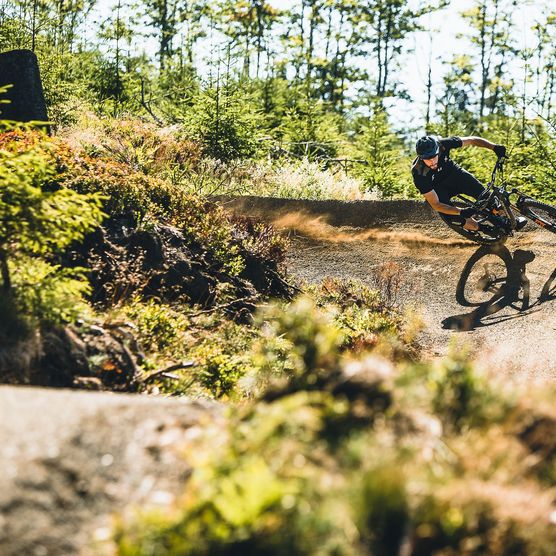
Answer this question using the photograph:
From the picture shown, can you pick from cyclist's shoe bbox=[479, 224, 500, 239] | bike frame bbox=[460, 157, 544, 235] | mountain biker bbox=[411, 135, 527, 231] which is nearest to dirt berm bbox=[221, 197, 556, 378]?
cyclist's shoe bbox=[479, 224, 500, 239]

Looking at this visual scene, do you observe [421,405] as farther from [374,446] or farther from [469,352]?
[469,352]

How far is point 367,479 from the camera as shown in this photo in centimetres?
276

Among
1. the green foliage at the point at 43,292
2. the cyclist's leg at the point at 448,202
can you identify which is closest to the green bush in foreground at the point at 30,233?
the green foliage at the point at 43,292

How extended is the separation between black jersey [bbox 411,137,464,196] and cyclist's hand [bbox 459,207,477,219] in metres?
0.57

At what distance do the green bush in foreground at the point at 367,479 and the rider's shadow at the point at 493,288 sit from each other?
24.2ft

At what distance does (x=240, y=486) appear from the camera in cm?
272

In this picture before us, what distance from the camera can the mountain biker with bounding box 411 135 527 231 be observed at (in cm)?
1069

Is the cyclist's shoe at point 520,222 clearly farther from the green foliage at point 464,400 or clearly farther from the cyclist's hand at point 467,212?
the green foliage at point 464,400

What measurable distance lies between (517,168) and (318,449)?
14699 mm

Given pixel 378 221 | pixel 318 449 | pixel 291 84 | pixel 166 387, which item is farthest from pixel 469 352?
pixel 291 84

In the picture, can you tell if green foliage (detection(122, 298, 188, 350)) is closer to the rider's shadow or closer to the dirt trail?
the dirt trail

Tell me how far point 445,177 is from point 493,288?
201 cm

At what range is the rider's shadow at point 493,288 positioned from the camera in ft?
35.1

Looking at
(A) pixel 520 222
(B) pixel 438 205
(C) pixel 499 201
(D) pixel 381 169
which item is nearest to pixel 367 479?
(B) pixel 438 205
